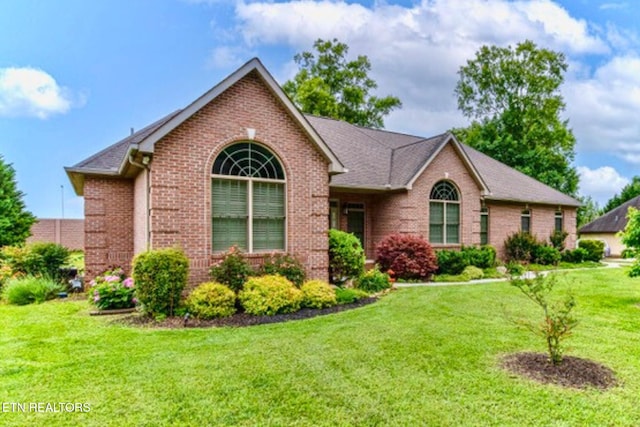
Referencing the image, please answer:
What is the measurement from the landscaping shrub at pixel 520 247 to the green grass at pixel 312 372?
10609 mm

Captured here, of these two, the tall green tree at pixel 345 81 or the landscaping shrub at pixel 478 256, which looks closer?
the landscaping shrub at pixel 478 256

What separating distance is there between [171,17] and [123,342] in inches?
427

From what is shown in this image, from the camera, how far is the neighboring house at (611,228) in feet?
90.0

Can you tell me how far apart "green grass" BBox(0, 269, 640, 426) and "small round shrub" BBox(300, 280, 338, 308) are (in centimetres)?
92

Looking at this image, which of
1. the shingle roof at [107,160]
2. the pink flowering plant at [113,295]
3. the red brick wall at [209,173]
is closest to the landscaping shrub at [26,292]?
the pink flowering plant at [113,295]

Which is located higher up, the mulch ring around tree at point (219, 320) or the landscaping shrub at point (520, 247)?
the landscaping shrub at point (520, 247)

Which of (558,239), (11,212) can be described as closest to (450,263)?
(558,239)

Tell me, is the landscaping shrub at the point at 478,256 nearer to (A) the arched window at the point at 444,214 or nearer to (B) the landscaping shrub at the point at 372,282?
(A) the arched window at the point at 444,214

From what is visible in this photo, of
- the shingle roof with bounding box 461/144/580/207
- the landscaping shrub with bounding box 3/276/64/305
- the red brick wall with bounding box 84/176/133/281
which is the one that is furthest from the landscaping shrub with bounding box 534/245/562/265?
the landscaping shrub with bounding box 3/276/64/305

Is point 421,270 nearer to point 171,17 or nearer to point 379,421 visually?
point 379,421

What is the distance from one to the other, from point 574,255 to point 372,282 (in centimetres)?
1543

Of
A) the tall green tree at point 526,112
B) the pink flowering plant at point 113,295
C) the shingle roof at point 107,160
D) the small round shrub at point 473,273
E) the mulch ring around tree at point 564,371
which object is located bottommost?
the small round shrub at point 473,273

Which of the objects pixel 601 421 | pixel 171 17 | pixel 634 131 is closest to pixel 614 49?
pixel 634 131

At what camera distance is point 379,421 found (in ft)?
11.4
